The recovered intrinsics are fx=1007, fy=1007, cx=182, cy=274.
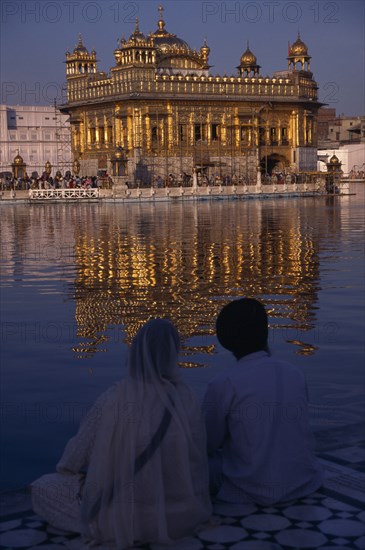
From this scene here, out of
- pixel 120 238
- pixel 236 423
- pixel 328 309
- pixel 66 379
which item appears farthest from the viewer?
pixel 120 238

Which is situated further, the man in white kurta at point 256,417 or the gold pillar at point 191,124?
the gold pillar at point 191,124

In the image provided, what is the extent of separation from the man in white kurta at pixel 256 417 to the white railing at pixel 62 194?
44.0 m

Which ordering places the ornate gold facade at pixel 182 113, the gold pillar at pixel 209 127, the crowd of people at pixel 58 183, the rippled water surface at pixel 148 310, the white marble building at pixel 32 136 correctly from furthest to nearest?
the white marble building at pixel 32 136 < the gold pillar at pixel 209 127 < the ornate gold facade at pixel 182 113 < the crowd of people at pixel 58 183 < the rippled water surface at pixel 148 310

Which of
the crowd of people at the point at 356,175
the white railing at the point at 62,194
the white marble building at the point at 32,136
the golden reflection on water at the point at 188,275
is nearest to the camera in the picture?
the golden reflection on water at the point at 188,275

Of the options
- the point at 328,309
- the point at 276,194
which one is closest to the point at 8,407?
the point at 328,309

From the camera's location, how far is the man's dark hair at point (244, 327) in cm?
428

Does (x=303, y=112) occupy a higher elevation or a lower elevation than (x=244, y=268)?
higher

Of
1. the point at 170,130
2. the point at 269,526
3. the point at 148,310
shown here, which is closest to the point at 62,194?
the point at 170,130

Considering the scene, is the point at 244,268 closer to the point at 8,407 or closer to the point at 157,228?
the point at 8,407

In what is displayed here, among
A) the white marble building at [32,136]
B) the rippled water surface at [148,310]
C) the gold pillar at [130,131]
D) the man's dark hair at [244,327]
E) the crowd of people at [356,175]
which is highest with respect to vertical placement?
the white marble building at [32,136]

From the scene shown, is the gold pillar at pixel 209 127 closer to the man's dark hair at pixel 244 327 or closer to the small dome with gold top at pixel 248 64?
the small dome with gold top at pixel 248 64

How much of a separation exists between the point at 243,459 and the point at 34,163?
92076 mm

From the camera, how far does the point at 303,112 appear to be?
61.9m

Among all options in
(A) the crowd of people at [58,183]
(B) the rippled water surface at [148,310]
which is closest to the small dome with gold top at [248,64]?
(A) the crowd of people at [58,183]
